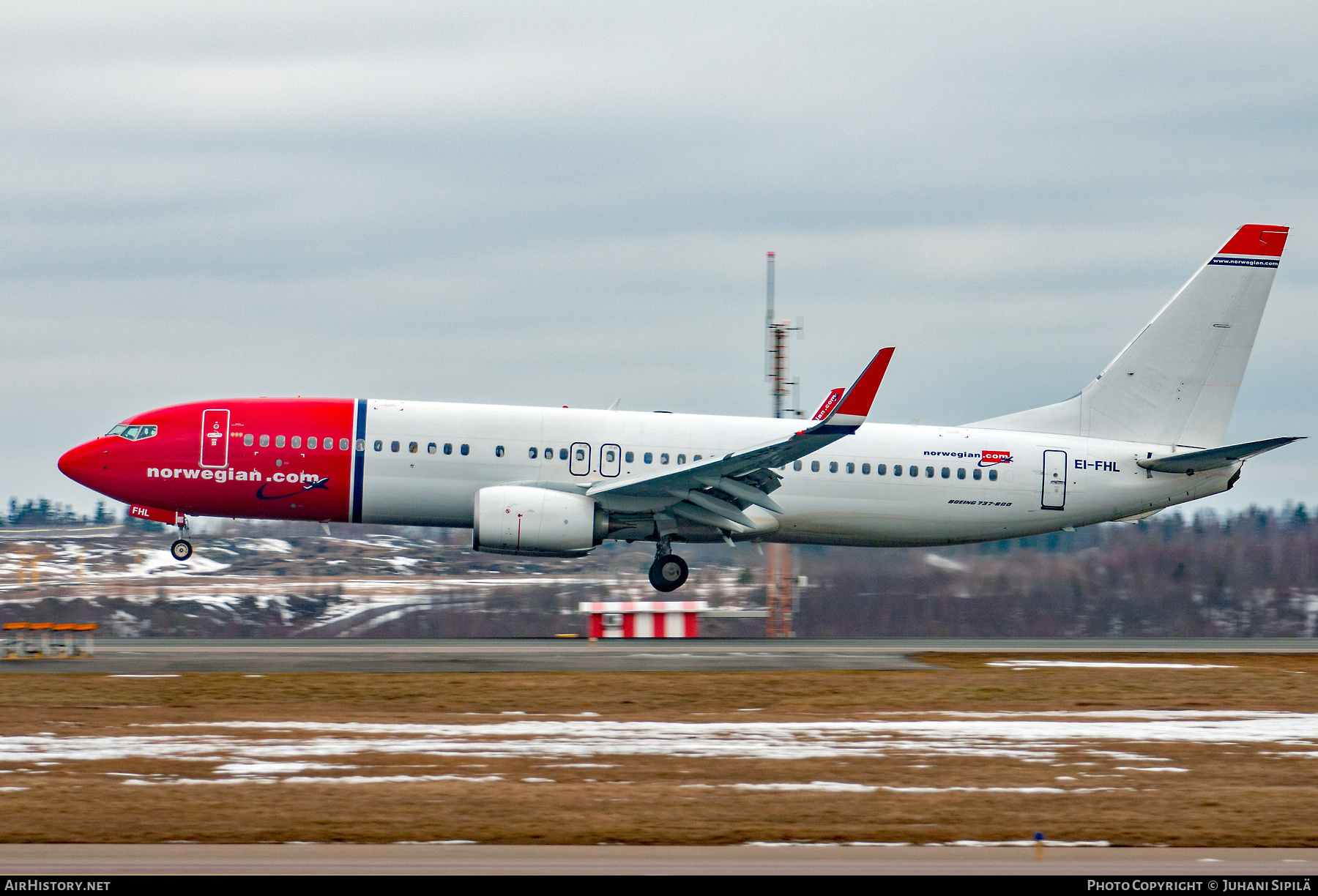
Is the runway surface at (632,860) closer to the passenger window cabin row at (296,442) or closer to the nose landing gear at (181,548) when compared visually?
the passenger window cabin row at (296,442)

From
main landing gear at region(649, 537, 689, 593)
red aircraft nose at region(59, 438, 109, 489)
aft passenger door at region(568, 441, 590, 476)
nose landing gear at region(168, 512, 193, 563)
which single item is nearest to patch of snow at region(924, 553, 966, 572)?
main landing gear at region(649, 537, 689, 593)

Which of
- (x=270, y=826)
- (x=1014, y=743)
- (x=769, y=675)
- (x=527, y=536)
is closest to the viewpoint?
(x=270, y=826)

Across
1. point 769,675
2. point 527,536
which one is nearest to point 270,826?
point 769,675

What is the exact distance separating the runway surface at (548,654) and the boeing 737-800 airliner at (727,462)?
289cm

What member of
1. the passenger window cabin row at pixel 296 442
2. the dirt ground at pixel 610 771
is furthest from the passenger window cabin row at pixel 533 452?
the dirt ground at pixel 610 771

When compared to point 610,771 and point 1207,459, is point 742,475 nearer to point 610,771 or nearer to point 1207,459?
point 1207,459

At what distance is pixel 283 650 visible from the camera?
26.5 metres

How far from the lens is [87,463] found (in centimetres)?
3119

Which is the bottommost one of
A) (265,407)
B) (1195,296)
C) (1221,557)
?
(1221,557)

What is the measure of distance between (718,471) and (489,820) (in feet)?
60.7

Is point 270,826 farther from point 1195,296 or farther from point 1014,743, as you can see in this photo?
point 1195,296

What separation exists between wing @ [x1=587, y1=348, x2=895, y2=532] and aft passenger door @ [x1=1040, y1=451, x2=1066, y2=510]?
6.06 metres

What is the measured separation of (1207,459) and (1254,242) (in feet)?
19.5

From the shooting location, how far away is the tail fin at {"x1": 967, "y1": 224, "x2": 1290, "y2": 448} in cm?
3438
